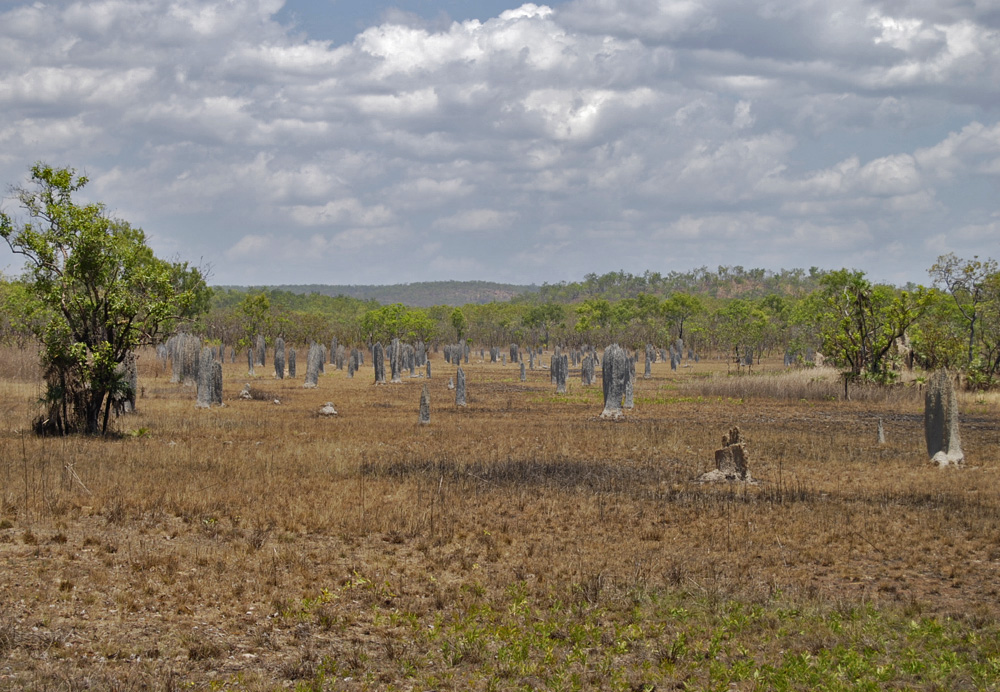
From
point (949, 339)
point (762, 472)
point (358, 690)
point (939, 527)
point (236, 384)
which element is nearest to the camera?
point (358, 690)

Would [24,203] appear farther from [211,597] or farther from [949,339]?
[949,339]

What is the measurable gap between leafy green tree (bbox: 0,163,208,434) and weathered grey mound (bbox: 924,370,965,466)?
17264 mm

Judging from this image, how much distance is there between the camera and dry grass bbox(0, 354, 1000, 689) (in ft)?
23.2

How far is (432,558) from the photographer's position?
9.92 metres

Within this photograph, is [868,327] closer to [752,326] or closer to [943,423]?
[943,423]

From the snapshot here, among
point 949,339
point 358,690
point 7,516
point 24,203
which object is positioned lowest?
point 358,690

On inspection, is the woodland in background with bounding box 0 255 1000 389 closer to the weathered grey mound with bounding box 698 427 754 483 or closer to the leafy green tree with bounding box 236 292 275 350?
the leafy green tree with bounding box 236 292 275 350

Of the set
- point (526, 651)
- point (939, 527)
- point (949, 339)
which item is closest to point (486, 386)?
point (949, 339)

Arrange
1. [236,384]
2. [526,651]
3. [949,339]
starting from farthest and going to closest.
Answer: [236,384]
[949,339]
[526,651]

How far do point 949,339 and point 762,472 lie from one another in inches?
986

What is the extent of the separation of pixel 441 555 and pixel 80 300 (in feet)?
41.4

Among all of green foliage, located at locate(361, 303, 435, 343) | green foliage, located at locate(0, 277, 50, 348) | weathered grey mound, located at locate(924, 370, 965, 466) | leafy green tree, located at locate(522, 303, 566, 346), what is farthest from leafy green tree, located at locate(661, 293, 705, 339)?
weathered grey mound, located at locate(924, 370, 965, 466)

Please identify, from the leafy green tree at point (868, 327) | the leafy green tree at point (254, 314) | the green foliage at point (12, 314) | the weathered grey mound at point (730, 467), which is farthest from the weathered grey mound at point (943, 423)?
the leafy green tree at point (254, 314)

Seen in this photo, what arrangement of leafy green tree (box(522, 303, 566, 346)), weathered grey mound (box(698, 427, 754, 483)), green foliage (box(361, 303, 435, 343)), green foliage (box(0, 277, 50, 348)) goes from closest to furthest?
weathered grey mound (box(698, 427, 754, 483))
green foliage (box(0, 277, 50, 348))
green foliage (box(361, 303, 435, 343))
leafy green tree (box(522, 303, 566, 346))
